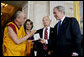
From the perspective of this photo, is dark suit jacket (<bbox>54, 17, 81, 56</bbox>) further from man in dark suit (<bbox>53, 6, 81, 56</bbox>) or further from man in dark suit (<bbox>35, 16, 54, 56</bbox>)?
man in dark suit (<bbox>35, 16, 54, 56</bbox>)

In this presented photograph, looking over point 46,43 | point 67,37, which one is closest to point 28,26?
point 46,43

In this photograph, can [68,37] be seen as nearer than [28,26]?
Yes

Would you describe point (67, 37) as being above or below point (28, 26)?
below

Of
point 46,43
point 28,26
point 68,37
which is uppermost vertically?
point 28,26

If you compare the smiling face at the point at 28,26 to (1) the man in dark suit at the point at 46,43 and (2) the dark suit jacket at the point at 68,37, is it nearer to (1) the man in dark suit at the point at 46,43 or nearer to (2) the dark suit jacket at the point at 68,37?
(1) the man in dark suit at the point at 46,43

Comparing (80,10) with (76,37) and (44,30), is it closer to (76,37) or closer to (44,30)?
(44,30)

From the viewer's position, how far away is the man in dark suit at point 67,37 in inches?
92.0

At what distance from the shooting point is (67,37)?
246 centimetres

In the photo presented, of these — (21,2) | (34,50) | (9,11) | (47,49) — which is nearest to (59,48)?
(47,49)

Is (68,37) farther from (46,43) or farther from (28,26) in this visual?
(28,26)

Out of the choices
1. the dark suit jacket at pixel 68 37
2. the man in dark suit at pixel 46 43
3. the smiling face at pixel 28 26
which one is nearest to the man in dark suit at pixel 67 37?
the dark suit jacket at pixel 68 37

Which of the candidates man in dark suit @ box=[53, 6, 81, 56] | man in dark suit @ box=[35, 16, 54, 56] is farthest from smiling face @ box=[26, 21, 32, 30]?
man in dark suit @ box=[53, 6, 81, 56]

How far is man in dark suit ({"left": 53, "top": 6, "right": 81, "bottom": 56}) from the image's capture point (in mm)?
2338

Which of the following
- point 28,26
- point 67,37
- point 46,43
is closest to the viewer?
point 67,37
